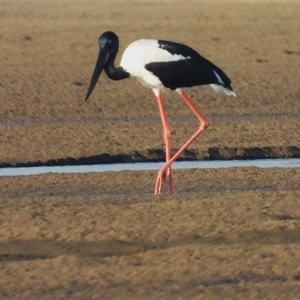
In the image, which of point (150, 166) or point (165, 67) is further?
point (150, 166)

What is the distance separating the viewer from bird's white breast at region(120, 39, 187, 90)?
8.45m

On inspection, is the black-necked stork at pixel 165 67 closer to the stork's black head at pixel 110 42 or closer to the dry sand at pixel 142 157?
the stork's black head at pixel 110 42

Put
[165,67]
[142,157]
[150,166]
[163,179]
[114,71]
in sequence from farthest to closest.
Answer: [142,157] < [150,166] < [114,71] < [165,67] < [163,179]

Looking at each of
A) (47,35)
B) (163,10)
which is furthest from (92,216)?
(163,10)

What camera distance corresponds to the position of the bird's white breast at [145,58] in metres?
8.45

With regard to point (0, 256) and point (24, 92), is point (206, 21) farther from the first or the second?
point (0, 256)

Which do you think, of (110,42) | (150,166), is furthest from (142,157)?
(110,42)

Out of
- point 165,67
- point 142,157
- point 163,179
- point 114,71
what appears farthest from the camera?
point 142,157

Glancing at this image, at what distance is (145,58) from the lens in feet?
27.7

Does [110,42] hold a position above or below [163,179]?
above

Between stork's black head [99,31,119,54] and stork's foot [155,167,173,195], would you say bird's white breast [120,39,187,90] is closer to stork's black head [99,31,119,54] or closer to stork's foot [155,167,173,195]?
stork's black head [99,31,119,54]

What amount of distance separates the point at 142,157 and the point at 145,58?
1.30m

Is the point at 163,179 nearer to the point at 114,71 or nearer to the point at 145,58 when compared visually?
the point at 145,58

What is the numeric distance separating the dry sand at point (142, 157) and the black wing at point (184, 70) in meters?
0.72
